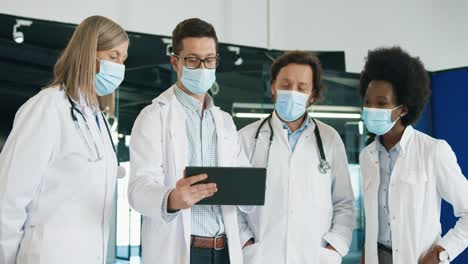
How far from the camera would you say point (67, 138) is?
195 cm

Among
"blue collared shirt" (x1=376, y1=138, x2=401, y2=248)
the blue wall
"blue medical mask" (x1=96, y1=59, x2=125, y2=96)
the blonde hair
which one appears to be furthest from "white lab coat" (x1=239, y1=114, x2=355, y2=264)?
the blue wall

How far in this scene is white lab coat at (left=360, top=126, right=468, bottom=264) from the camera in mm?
2549

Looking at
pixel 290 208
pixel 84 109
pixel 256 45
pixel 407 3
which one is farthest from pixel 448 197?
pixel 407 3

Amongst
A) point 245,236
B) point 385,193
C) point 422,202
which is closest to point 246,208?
point 245,236

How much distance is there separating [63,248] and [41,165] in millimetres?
295

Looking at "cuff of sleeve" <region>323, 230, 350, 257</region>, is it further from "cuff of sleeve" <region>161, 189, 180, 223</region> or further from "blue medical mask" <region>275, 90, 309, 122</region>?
"cuff of sleeve" <region>161, 189, 180, 223</region>

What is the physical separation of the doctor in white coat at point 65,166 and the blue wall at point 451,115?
11.6 ft

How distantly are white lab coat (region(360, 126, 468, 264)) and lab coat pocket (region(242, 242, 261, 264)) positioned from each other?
575 mm

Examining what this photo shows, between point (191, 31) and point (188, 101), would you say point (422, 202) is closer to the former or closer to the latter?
point (188, 101)

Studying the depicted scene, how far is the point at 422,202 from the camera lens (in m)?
2.58

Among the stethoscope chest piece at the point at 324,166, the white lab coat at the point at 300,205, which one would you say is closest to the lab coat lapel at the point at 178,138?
the white lab coat at the point at 300,205

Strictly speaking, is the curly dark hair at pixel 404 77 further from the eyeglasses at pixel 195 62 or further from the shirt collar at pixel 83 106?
the shirt collar at pixel 83 106

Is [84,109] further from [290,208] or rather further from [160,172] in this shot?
[290,208]

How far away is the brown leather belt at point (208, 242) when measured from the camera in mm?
2164
